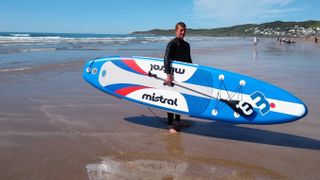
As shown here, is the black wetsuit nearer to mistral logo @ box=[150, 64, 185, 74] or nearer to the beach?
mistral logo @ box=[150, 64, 185, 74]

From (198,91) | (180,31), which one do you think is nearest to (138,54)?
(180,31)

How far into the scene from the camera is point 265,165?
166 inches

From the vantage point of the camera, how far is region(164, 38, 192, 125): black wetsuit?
18.1 feet

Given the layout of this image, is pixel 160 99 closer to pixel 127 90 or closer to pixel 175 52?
pixel 127 90

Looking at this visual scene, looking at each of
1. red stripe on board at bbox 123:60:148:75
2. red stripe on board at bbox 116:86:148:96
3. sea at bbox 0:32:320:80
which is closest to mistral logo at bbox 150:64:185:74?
red stripe on board at bbox 123:60:148:75

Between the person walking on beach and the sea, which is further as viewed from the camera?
the sea

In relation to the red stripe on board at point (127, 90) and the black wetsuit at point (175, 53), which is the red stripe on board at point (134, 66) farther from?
the black wetsuit at point (175, 53)

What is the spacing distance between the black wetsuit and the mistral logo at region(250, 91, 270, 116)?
1238 mm

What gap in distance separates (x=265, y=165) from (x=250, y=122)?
106 centimetres

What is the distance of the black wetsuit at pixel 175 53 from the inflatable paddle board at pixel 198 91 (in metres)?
0.12

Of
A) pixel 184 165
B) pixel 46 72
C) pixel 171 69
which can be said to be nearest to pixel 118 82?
pixel 171 69

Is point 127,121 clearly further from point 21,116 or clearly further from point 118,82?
point 21,116

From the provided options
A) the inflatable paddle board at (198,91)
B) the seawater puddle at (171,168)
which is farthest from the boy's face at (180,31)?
the seawater puddle at (171,168)

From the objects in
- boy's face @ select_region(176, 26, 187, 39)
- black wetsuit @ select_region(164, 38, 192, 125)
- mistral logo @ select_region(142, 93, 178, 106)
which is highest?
boy's face @ select_region(176, 26, 187, 39)
